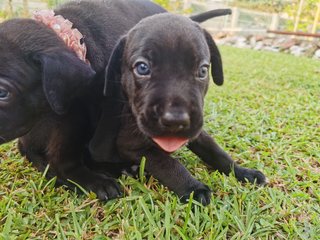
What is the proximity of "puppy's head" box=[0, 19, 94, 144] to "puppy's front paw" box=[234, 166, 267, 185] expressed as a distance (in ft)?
3.50

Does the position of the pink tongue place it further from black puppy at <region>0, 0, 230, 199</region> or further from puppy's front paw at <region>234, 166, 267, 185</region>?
puppy's front paw at <region>234, 166, 267, 185</region>

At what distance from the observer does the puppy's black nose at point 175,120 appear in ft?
6.18

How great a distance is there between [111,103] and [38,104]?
0.47m

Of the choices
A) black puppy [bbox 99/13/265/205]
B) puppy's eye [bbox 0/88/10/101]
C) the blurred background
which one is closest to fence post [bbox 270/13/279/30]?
the blurred background

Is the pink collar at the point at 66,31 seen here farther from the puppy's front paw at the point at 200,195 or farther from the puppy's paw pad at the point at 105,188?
the puppy's front paw at the point at 200,195

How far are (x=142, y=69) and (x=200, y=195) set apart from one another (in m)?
0.74

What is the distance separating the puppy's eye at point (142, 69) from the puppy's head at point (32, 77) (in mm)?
290

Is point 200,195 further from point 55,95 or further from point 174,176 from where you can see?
point 55,95

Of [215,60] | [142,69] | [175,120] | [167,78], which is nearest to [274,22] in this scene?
[215,60]

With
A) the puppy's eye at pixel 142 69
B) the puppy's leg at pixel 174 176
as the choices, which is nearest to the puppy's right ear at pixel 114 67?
the puppy's eye at pixel 142 69

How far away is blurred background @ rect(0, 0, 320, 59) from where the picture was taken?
46.0 feet

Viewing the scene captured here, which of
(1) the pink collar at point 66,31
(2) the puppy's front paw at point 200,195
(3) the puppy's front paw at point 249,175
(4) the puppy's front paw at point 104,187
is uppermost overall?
(1) the pink collar at point 66,31

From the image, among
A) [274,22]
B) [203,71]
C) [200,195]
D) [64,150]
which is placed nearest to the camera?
[200,195]

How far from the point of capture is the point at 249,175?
2.45 metres
